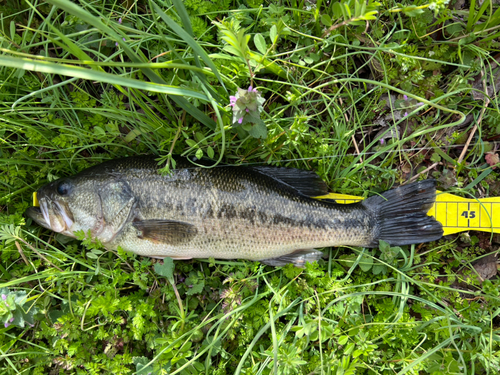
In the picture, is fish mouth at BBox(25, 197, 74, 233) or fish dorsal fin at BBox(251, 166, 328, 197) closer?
fish mouth at BBox(25, 197, 74, 233)

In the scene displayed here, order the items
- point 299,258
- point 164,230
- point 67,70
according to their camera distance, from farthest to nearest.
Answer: point 299,258, point 164,230, point 67,70

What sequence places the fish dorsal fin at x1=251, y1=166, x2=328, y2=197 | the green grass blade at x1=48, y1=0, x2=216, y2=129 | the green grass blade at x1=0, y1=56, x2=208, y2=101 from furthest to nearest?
the fish dorsal fin at x1=251, y1=166, x2=328, y2=197 < the green grass blade at x1=0, y1=56, x2=208, y2=101 < the green grass blade at x1=48, y1=0, x2=216, y2=129

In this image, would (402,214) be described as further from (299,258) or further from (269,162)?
(269,162)

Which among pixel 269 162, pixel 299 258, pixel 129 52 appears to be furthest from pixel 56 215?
pixel 299 258

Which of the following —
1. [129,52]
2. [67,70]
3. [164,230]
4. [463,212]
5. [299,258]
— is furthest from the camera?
[463,212]

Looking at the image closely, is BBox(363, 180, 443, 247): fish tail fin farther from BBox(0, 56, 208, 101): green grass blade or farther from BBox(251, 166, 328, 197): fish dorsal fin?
BBox(0, 56, 208, 101): green grass blade

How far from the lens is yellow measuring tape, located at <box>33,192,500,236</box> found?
300 cm

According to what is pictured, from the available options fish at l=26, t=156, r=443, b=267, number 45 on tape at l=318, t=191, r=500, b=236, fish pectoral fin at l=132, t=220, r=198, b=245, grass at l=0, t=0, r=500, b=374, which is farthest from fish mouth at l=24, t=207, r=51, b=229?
number 45 on tape at l=318, t=191, r=500, b=236

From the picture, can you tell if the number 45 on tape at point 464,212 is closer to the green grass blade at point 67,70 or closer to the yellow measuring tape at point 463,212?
the yellow measuring tape at point 463,212

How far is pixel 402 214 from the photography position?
9.73 feet

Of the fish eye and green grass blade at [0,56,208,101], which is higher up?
green grass blade at [0,56,208,101]

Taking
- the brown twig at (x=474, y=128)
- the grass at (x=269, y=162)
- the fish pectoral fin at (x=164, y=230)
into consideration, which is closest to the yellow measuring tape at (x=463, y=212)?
the grass at (x=269, y=162)

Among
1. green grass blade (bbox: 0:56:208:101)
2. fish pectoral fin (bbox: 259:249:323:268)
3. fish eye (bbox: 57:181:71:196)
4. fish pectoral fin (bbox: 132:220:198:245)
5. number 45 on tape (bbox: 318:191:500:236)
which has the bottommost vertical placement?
fish pectoral fin (bbox: 259:249:323:268)

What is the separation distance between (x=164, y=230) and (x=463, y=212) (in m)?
2.81
